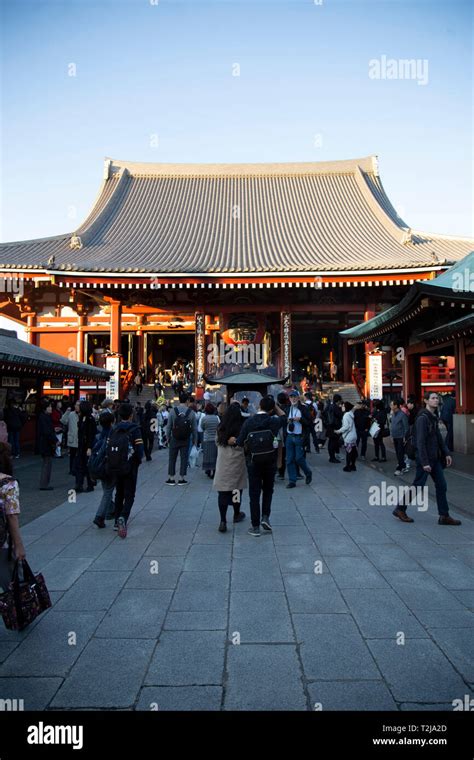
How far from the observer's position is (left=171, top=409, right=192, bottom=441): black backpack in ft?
29.9

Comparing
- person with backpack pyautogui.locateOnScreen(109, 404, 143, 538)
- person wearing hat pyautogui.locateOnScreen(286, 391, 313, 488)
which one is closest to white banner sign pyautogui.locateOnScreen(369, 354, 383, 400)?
person wearing hat pyautogui.locateOnScreen(286, 391, 313, 488)

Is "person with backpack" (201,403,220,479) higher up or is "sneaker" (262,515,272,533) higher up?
"person with backpack" (201,403,220,479)

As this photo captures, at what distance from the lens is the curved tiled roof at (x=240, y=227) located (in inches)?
824

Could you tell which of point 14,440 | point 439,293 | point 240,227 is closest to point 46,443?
point 14,440

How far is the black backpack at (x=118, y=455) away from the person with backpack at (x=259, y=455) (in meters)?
1.36

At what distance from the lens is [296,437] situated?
9.16 meters

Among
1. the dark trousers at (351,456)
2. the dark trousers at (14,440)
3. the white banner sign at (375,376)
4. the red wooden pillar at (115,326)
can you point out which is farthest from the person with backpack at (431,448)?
the red wooden pillar at (115,326)

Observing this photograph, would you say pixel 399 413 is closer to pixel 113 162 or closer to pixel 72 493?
pixel 72 493

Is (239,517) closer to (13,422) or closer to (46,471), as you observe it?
(46,471)

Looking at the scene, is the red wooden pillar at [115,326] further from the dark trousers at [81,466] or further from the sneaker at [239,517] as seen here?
the sneaker at [239,517]

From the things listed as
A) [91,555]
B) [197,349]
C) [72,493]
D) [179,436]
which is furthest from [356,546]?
[197,349]

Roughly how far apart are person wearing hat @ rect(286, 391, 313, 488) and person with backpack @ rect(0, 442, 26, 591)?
6.23m

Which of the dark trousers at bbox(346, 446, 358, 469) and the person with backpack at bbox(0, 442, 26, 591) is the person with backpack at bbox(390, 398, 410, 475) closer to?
the dark trousers at bbox(346, 446, 358, 469)

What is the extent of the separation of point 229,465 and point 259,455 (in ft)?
1.78
